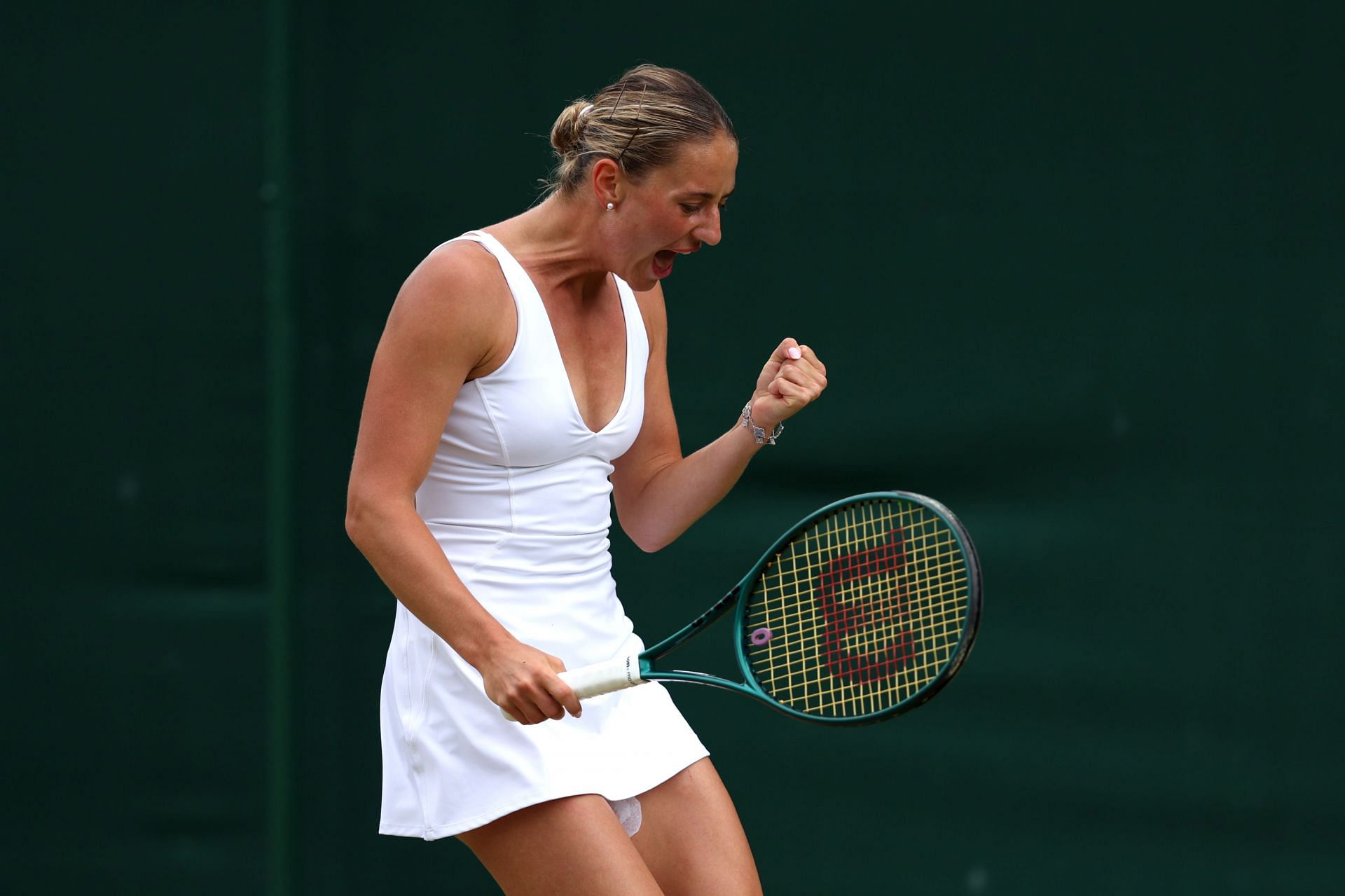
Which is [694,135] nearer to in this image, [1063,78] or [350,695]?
[1063,78]

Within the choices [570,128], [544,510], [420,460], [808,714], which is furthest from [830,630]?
[570,128]

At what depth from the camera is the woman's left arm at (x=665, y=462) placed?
1928 mm

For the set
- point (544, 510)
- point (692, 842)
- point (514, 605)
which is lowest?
point (692, 842)

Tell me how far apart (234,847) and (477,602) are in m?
1.64

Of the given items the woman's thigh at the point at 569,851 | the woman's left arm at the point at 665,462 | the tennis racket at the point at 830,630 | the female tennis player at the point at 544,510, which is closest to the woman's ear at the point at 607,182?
the female tennis player at the point at 544,510

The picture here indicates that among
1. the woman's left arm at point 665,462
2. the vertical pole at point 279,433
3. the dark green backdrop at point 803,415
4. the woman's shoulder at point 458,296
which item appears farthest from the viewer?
the vertical pole at point 279,433

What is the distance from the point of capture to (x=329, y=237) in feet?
10.3

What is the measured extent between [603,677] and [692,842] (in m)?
0.32

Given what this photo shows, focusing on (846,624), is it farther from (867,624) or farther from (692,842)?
(692,842)

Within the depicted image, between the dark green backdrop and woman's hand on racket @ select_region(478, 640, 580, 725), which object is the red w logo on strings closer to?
woman's hand on racket @ select_region(478, 640, 580, 725)

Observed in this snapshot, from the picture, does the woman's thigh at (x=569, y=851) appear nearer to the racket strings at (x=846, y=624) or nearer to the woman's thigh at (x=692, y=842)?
the woman's thigh at (x=692, y=842)

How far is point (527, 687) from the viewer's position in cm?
162

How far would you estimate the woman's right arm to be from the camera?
1671 mm

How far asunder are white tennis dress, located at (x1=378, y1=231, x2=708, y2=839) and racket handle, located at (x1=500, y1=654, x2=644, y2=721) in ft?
0.39
